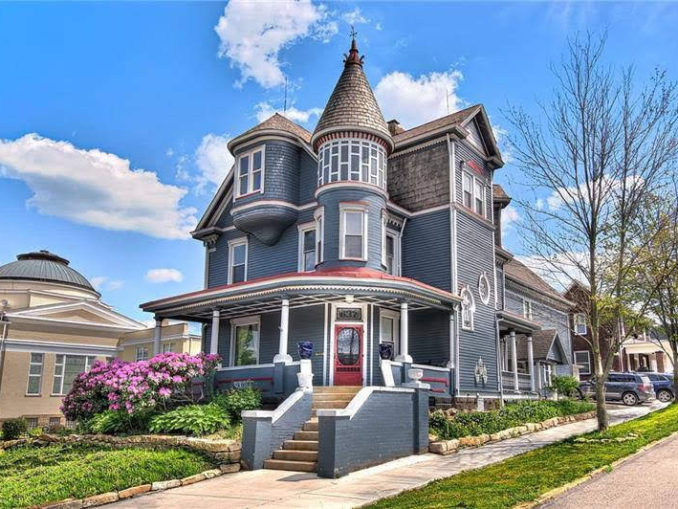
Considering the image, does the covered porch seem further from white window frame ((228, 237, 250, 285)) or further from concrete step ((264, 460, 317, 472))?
concrete step ((264, 460, 317, 472))

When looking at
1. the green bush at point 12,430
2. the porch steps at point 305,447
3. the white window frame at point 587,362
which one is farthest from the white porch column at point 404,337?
the white window frame at point 587,362

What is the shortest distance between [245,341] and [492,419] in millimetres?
9228

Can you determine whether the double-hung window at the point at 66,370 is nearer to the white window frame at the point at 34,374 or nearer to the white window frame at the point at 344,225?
the white window frame at the point at 34,374

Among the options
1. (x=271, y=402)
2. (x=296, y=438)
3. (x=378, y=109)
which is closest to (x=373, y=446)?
(x=296, y=438)

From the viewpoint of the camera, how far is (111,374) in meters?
16.5

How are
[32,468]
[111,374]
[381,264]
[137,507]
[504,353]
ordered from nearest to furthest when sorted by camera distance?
[137,507] < [32,468] < [111,374] < [381,264] < [504,353]

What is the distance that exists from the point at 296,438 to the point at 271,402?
3183 millimetres

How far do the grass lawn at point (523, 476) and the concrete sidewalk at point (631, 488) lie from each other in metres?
0.29

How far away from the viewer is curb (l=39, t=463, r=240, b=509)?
371 inches

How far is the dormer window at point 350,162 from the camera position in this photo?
20266mm

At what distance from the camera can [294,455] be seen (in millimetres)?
13062

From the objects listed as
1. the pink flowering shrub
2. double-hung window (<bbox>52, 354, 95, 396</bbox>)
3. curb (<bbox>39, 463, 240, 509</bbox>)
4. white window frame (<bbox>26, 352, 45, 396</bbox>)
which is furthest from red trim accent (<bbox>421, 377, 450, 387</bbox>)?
white window frame (<bbox>26, 352, 45, 396</bbox>)

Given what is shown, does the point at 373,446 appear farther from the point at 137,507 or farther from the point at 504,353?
the point at 504,353

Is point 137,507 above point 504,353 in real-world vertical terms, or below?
below
